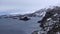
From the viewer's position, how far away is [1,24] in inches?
704

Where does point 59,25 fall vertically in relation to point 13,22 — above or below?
above

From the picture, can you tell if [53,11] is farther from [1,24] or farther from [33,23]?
[1,24]

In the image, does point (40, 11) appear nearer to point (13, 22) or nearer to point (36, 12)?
point (36, 12)

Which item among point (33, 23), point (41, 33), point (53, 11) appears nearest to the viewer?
point (41, 33)

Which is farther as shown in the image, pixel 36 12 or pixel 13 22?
pixel 13 22

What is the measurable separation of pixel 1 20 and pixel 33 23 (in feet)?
12.4

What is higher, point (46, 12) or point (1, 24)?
point (46, 12)

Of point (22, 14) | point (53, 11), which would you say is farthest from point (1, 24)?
point (53, 11)

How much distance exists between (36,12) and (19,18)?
2728 mm

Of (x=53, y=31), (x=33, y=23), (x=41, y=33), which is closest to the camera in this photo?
(x=53, y=31)

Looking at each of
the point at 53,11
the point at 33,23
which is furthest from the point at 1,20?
the point at 53,11

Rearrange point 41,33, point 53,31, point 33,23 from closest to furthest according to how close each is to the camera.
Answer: point 53,31 → point 41,33 → point 33,23

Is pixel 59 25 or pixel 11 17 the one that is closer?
Result: pixel 59 25

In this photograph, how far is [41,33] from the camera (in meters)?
10.2
